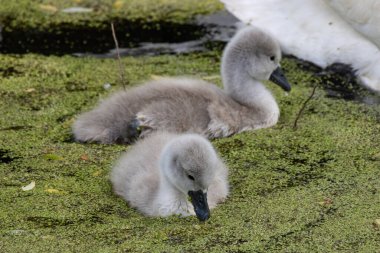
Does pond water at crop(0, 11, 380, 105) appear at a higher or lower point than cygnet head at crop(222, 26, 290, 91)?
lower

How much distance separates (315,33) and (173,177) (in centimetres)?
231

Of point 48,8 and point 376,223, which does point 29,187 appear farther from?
point 48,8

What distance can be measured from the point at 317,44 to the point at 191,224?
95.5 inches

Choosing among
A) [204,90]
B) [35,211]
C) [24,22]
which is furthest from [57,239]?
[24,22]

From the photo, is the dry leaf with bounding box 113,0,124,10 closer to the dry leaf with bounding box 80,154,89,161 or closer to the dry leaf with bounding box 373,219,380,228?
the dry leaf with bounding box 80,154,89,161

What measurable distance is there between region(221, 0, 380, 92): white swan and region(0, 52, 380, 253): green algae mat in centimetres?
15

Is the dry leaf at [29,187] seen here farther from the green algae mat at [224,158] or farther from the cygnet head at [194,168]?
the cygnet head at [194,168]

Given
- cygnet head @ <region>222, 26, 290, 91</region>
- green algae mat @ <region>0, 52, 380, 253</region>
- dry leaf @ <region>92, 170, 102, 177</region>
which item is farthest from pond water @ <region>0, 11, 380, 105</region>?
dry leaf @ <region>92, 170, 102, 177</region>

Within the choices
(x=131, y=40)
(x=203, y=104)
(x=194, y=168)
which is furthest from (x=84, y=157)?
(x=131, y=40)

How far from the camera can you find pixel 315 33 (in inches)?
244

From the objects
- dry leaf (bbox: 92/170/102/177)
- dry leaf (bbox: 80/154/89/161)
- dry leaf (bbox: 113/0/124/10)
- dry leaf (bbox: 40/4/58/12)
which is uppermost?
dry leaf (bbox: 92/170/102/177)

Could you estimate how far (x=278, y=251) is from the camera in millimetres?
3936

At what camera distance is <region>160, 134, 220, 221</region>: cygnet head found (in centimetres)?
414

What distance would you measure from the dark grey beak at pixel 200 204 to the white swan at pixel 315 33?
6.44 ft
